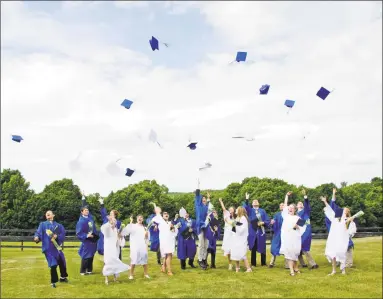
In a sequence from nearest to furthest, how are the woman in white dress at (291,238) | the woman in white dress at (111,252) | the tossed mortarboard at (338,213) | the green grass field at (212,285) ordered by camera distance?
1. the green grass field at (212,285)
2. the woman in white dress at (111,252)
3. the woman in white dress at (291,238)
4. the tossed mortarboard at (338,213)

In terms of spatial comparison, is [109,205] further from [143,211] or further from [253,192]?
[253,192]

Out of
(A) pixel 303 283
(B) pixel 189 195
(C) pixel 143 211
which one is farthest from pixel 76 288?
(B) pixel 189 195

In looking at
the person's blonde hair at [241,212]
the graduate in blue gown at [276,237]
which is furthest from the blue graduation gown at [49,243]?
the graduate in blue gown at [276,237]

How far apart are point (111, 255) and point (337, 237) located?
7.16 meters

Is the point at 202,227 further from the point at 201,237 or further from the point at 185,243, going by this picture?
the point at 185,243

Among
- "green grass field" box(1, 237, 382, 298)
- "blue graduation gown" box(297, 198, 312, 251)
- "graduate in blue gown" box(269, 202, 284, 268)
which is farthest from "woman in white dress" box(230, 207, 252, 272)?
"blue graduation gown" box(297, 198, 312, 251)

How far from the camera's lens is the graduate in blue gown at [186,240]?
55.9ft

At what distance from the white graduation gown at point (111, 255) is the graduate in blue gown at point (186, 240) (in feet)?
10.4

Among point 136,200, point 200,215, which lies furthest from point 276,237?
point 136,200

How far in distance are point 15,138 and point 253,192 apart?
5928 cm

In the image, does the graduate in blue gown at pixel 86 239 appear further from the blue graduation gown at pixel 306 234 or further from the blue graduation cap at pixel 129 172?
the blue graduation gown at pixel 306 234

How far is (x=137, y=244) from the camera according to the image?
15.2m

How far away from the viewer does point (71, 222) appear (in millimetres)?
64812

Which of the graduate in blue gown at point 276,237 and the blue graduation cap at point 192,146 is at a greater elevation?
the blue graduation cap at point 192,146
